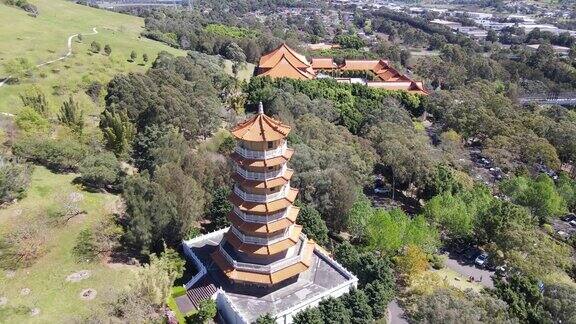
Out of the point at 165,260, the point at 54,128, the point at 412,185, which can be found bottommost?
the point at 412,185

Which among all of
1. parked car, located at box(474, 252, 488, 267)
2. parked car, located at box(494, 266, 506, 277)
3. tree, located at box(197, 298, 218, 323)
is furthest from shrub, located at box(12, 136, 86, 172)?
parked car, located at box(494, 266, 506, 277)

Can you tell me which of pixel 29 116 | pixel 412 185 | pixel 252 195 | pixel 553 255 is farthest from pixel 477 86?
pixel 29 116

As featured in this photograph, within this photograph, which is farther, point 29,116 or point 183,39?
point 183,39

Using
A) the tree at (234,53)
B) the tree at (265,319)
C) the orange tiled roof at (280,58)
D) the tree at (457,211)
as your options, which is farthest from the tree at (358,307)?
the tree at (234,53)

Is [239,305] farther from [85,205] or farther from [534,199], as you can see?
[534,199]

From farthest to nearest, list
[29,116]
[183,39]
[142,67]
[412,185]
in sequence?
[183,39], [142,67], [412,185], [29,116]

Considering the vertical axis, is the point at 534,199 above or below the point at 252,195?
below

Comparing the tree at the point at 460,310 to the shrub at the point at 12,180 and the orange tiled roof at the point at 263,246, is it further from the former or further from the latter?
the shrub at the point at 12,180
